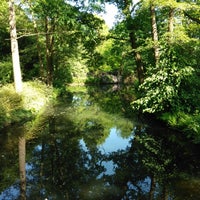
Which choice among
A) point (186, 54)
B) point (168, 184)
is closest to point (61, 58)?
point (186, 54)

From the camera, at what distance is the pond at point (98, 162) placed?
24.3 feet

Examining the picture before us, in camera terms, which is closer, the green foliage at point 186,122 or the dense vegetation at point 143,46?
the green foliage at point 186,122

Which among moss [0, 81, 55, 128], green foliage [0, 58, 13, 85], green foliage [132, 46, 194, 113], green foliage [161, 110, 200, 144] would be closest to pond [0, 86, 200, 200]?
green foliage [161, 110, 200, 144]

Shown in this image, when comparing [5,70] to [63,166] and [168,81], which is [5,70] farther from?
[63,166]

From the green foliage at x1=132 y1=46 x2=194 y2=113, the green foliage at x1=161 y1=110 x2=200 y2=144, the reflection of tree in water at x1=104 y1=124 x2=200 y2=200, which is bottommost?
the reflection of tree in water at x1=104 y1=124 x2=200 y2=200

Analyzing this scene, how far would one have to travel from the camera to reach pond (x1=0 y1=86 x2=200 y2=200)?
740 centimetres

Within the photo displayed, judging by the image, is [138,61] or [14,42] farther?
[138,61]

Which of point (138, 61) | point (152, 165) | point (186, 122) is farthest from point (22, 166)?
point (138, 61)

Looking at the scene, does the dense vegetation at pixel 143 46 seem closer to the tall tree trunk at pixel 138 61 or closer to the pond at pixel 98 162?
the tall tree trunk at pixel 138 61

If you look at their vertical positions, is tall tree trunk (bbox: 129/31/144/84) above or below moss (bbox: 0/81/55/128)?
above

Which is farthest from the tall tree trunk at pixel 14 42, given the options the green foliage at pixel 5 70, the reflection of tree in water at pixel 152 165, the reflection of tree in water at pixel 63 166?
the reflection of tree in water at pixel 152 165

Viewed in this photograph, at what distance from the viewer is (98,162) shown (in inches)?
386

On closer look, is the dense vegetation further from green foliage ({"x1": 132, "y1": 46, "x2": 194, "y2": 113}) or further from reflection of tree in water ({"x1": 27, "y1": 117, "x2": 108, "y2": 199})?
reflection of tree in water ({"x1": 27, "y1": 117, "x2": 108, "y2": 199})

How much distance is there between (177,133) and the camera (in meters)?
13.2
